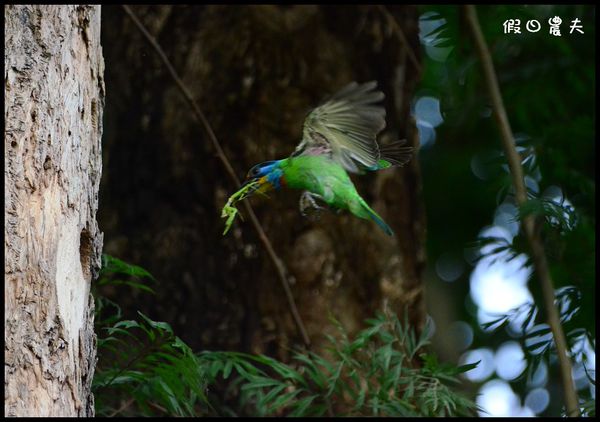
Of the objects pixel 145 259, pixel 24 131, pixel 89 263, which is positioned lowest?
pixel 145 259

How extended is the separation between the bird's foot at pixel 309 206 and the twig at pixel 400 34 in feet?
5.88

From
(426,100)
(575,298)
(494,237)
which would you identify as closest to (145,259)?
(494,237)

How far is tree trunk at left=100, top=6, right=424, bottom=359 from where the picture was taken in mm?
3594

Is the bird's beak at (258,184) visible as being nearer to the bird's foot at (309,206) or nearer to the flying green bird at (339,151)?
the flying green bird at (339,151)

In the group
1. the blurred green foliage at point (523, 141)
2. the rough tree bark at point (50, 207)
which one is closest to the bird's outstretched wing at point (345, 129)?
the rough tree bark at point (50, 207)

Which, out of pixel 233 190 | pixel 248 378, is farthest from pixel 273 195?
pixel 248 378

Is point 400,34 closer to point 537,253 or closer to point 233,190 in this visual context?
point 233,190

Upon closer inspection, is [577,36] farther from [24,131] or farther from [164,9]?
[24,131]

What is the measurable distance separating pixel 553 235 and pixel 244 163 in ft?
4.07

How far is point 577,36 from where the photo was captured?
480 centimetres

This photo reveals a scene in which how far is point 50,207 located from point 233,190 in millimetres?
1469

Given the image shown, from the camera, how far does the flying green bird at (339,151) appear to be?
2.29 m

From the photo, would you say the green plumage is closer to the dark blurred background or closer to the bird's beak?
the bird's beak

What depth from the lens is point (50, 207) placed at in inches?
83.3
